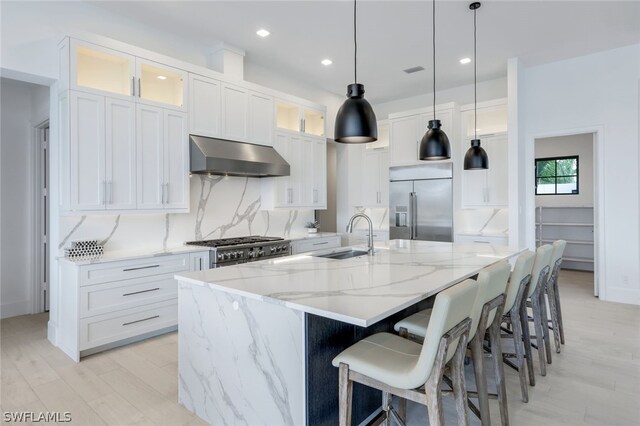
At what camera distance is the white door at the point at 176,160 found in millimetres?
3893

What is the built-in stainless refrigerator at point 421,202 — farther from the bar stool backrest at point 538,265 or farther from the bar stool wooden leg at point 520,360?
the bar stool wooden leg at point 520,360

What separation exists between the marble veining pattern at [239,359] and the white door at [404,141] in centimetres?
466

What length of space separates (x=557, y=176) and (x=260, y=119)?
622 centimetres

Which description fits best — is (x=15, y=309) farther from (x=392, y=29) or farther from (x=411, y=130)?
(x=411, y=130)

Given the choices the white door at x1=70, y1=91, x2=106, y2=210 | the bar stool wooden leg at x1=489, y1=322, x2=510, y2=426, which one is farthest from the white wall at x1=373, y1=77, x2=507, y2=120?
the white door at x1=70, y1=91, x2=106, y2=210

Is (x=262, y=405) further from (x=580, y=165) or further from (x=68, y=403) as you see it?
(x=580, y=165)

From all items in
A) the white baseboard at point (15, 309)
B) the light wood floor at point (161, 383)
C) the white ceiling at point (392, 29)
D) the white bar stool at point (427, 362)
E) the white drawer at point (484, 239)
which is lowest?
the light wood floor at point (161, 383)

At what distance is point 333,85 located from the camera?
6.15 meters

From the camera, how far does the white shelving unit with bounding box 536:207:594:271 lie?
694cm

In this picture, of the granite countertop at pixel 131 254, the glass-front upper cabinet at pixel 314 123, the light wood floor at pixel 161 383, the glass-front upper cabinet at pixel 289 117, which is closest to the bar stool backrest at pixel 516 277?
the light wood floor at pixel 161 383

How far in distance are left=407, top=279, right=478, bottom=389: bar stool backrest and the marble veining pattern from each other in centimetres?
56

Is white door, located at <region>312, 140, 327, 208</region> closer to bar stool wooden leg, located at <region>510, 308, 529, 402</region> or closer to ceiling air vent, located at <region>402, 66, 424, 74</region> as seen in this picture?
ceiling air vent, located at <region>402, 66, 424, 74</region>

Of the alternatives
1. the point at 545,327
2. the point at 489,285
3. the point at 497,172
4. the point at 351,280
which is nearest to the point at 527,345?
the point at 545,327

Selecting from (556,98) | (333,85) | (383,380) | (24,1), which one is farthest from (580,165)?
(24,1)
